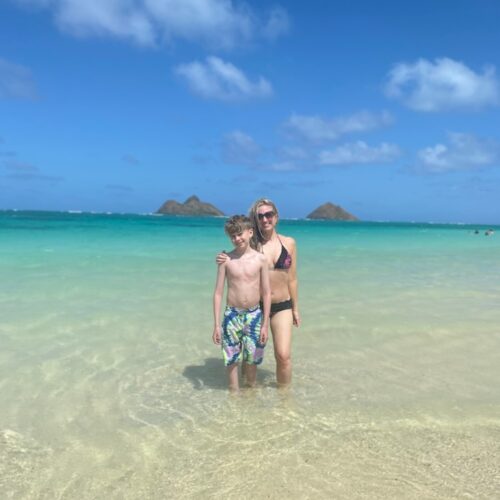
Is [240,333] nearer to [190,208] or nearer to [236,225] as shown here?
[236,225]

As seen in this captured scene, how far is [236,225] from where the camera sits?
4402mm

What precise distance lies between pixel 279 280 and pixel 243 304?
0.51m

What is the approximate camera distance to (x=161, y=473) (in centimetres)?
328

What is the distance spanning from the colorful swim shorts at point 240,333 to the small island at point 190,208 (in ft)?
476

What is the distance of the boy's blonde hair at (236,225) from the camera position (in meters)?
4.40

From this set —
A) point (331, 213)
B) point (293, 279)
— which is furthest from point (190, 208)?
point (293, 279)

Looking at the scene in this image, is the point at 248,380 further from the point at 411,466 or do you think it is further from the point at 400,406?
the point at 411,466

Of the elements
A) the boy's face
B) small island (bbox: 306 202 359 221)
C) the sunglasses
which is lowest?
the boy's face

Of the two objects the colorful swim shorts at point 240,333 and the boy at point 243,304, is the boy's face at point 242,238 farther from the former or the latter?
the colorful swim shorts at point 240,333

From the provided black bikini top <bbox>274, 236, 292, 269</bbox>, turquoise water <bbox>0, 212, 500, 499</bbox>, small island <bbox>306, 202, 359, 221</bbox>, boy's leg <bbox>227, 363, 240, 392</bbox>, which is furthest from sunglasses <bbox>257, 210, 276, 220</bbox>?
small island <bbox>306, 202, 359, 221</bbox>

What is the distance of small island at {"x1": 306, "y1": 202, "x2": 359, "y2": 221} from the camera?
16325 centimetres

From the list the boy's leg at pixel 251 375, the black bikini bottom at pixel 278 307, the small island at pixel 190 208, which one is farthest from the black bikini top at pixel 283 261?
the small island at pixel 190 208

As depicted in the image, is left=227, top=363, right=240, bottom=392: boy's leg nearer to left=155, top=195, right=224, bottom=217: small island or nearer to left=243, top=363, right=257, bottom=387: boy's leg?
left=243, top=363, right=257, bottom=387: boy's leg

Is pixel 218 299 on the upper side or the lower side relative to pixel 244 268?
lower
